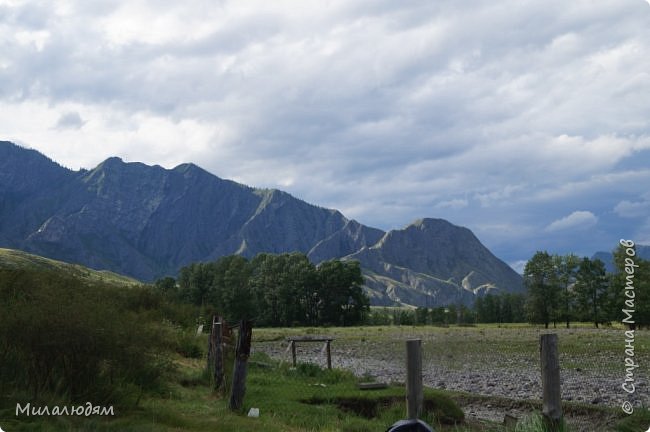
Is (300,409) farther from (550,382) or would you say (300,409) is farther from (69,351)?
(550,382)

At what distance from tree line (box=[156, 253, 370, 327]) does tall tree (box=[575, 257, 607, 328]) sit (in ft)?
140

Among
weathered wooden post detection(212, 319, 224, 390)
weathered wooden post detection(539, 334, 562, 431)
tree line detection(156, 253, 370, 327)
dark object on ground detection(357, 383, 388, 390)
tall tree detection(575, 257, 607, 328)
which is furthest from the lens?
tree line detection(156, 253, 370, 327)

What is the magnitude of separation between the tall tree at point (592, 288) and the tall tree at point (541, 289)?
3.70 m

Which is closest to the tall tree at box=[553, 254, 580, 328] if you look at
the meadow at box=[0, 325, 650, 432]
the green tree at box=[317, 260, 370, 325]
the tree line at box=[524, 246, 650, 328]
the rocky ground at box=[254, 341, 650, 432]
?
the tree line at box=[524, 246, 650, 328]

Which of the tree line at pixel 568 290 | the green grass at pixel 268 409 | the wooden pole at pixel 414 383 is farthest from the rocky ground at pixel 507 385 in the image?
the tree line at pixel 568 290

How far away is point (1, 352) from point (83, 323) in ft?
4.55

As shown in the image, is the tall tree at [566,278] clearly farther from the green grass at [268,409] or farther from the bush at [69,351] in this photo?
the bush at [69,351]

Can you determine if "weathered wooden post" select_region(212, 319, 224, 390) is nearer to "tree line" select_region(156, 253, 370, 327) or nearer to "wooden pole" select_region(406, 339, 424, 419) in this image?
"wooden pole" select_region(406, 339, 424, 419)

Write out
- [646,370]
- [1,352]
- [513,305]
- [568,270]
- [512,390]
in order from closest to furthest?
[1,352], [512,390], [646,370], [568,270], [513,305]

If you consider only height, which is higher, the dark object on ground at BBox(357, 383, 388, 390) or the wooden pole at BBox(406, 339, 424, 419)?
the wooden pole at BBox(406, 339, 424, 419)

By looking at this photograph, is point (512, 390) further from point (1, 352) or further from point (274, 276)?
point (274, 276)

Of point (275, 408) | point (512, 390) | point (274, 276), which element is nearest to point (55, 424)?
point (275, 408)

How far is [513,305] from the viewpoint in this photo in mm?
143250

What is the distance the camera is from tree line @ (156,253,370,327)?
108m
